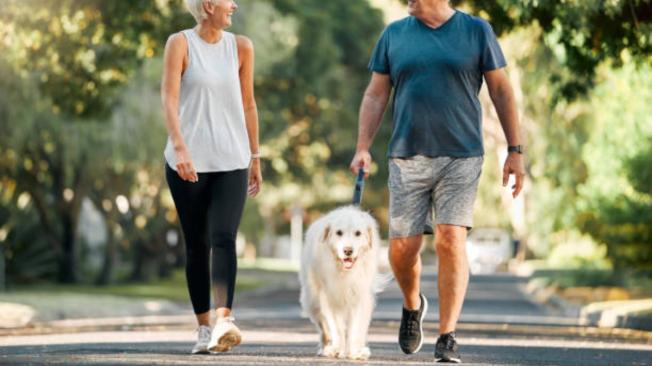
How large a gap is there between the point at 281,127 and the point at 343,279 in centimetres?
3411

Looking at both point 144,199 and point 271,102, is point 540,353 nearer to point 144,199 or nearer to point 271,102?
point 144,199

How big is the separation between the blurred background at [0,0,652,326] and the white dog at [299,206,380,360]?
6.14 meters

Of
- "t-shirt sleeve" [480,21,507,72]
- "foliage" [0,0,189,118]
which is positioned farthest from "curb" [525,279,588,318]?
"t-shirt sleeve" [480,21,507,72]

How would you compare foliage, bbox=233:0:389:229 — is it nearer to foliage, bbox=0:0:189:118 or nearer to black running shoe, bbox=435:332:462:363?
foliage, bbox=0:0:189:118

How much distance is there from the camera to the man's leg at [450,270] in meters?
9.13

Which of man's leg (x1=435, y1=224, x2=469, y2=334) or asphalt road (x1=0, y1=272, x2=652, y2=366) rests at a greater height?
man's leg (x1=435, y1=224, x2=469, y2=334)

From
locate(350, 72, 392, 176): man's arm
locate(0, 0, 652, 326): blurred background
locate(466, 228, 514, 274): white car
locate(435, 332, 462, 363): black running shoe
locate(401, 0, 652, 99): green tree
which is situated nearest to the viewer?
locate(435, 332, 462, 363): black running shoe

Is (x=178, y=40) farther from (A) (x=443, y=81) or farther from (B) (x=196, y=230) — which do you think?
(A) (x=443, y=81)

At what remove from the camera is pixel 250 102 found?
31.8 feet

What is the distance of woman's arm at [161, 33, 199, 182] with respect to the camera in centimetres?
903

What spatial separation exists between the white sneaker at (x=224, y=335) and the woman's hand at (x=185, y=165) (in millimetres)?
860

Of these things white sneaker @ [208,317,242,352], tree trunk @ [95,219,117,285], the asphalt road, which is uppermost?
white sneaker @ [208,317,242,352]

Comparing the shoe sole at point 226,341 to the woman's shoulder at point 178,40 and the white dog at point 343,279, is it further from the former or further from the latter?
the woman's shoulder at point 178,40

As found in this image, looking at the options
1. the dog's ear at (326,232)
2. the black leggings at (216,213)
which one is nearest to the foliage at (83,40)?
the dog's ear at (326,232)
